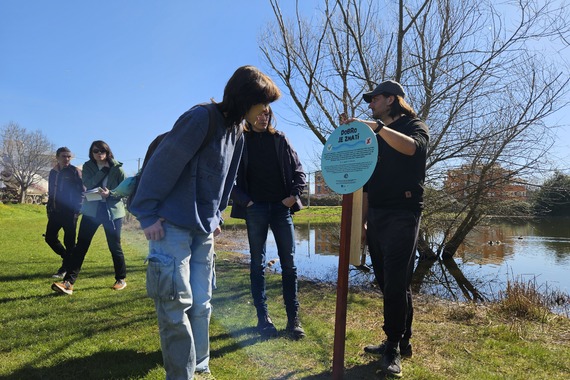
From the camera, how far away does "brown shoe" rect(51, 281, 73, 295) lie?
4.77m

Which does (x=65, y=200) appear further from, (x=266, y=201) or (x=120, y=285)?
(x=266, y=201)

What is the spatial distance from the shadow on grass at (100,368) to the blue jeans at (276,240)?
40.8 inches

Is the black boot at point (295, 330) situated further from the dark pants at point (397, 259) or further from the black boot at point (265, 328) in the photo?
the dark pants at point (397, 259)

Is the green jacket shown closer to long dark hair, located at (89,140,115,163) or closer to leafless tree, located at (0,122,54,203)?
long dark hair, located at (89,140,115,163)

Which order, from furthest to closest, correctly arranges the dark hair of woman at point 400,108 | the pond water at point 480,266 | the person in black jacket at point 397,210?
the pond water at point 480,266 < the dark hair of woman at point 400,108 < the person in black jacket at point 397,210

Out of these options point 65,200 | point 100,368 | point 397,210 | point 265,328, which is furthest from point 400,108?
point 65,200

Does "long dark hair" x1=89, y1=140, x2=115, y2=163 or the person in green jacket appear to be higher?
"long dark hair" x1=89, y1=140, x2=115, y2=163

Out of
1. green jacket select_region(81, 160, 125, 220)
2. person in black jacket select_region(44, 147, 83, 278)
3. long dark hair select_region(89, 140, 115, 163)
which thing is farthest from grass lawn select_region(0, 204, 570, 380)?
long dark hair select_region(89, 140, 115, 163)

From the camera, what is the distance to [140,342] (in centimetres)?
329

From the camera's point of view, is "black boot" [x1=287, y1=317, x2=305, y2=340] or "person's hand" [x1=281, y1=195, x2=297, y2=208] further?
"person's hand" [x1=281, y1=195, x2=297, y2=208]

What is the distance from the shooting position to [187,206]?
2.30 meters

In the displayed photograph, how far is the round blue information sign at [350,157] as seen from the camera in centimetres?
230

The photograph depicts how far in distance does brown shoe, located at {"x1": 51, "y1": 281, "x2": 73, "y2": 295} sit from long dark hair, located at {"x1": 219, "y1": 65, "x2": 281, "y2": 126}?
11.9 feet

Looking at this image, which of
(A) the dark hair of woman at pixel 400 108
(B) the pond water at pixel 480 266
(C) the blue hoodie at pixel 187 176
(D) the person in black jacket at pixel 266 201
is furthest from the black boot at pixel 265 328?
(B) the pond water at pixel 480 266
